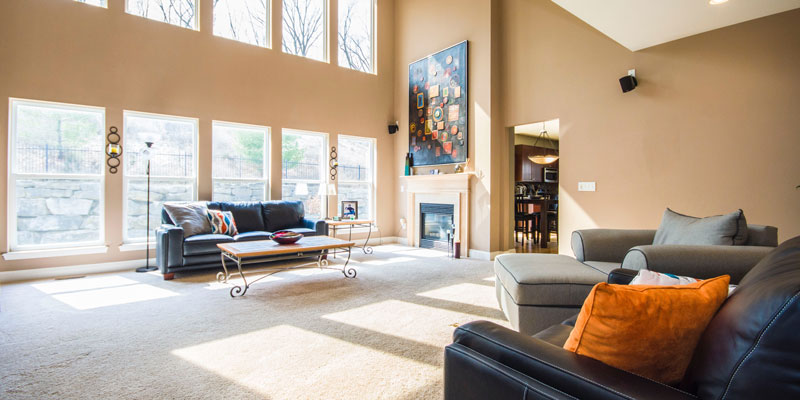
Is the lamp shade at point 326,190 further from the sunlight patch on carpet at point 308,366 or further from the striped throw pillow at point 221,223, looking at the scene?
the sunlight patch on carpet at point 308,366

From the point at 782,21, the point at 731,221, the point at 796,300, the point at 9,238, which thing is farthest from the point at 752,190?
the point at 9,238

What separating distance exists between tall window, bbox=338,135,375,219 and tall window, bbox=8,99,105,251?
353cm

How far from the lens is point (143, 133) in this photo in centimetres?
503

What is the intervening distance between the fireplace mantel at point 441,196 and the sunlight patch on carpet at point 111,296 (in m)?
4.02

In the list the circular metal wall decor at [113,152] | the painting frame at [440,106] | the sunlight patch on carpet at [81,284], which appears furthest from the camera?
the painting frame at [440,106]

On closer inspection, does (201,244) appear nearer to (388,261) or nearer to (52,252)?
(52,252)

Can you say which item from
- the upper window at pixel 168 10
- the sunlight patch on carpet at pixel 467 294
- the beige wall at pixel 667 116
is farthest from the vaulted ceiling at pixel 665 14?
the upper window at pixel 168 10

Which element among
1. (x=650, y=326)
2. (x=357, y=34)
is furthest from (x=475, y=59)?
(x=650, y=326)

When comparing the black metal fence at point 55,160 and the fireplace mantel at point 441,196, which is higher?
the black metal fence at point 55,160

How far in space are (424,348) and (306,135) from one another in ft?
16.4

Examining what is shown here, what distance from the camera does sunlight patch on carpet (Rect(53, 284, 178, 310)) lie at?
3283 mm

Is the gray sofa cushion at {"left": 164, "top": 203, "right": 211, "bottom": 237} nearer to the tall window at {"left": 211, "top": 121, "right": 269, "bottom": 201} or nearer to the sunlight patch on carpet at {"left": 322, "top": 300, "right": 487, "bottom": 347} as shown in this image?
the tall window at {"left": 211, "top": 121, "right": 269, "bottom": 201}

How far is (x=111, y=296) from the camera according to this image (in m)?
3.52

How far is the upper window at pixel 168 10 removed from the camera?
4945 mm
